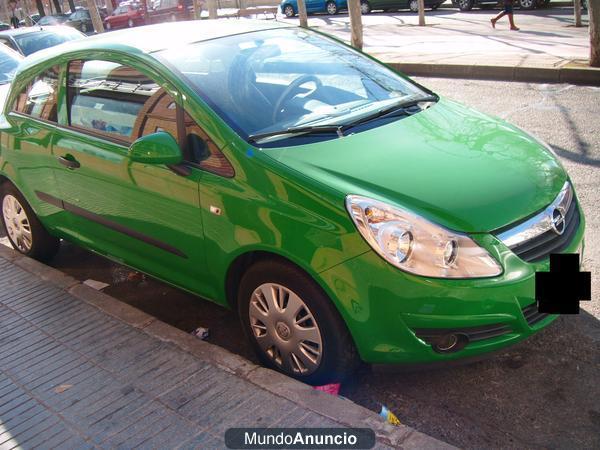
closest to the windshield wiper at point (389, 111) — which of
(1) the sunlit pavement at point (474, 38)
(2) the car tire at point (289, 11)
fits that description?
(1) the sunlit pavement at point (474, 38)

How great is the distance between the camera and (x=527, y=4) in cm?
2223

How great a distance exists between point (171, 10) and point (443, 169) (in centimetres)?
2970

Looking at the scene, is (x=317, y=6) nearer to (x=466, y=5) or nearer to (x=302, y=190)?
(x=466, y=5)

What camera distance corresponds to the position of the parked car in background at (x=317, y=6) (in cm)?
2884

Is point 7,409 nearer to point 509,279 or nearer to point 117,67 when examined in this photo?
point 117,67

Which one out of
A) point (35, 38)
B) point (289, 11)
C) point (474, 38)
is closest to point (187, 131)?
point (35, 38)

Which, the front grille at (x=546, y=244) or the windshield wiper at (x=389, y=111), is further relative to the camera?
the windshield wiper at (x=389, y=111)

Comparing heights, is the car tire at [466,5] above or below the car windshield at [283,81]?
below

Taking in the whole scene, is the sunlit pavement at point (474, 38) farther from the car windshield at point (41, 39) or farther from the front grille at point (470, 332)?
the front grille at point (470, 332)

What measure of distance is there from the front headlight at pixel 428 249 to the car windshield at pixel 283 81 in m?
0.89

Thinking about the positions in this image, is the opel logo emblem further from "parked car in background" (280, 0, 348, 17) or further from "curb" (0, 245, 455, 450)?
"parked car in background" (280, 0, 348, 17)

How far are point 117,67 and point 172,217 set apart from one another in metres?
1.01

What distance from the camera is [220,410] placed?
2838 millimetres

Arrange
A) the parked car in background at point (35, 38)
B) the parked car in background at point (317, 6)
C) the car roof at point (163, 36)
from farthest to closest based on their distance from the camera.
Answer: the parked car in background at point (317, 6), the parked car in background at point (35, 38), the car roof at point (163, 36)
